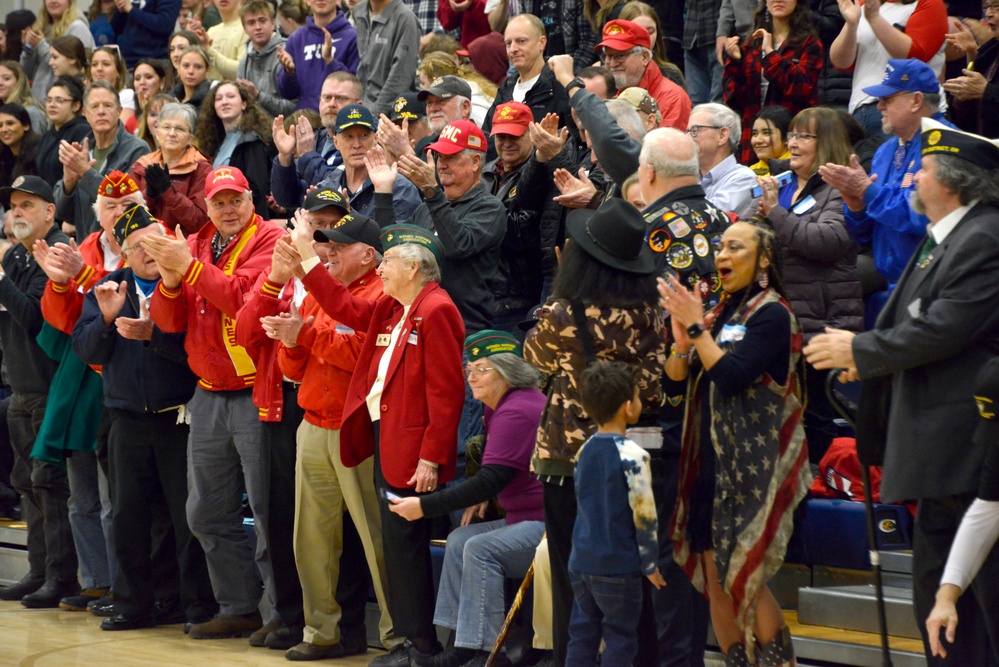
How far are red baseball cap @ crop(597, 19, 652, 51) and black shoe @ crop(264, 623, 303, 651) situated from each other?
3.23 m

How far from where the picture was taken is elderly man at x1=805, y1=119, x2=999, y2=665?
12.8 ft

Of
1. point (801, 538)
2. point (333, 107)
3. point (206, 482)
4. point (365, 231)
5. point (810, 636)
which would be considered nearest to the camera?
point (810, 636)

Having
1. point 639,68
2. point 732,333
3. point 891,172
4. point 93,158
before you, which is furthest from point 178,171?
point 732,333

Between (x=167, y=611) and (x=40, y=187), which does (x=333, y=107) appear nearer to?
(x=40, y=187)

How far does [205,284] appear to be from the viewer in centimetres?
605

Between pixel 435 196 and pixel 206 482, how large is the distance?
5.60 feet

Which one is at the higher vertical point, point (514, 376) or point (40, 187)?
point (40, 187)

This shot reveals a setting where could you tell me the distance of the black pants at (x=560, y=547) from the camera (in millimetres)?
4707

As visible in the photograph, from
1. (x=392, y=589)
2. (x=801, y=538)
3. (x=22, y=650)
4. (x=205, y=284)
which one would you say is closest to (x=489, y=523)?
(x=392, y=589)

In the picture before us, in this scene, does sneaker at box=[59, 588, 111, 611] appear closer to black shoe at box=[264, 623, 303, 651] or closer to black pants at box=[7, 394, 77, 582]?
black pants at box=[7, 394, 77, 582]

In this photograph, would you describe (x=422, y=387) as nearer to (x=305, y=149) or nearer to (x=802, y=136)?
(x=802, y=136)

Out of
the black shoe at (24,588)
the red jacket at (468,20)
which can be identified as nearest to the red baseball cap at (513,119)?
the red jacket at (468,20)

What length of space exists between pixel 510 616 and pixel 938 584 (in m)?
1.65

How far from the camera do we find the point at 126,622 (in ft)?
21.5
